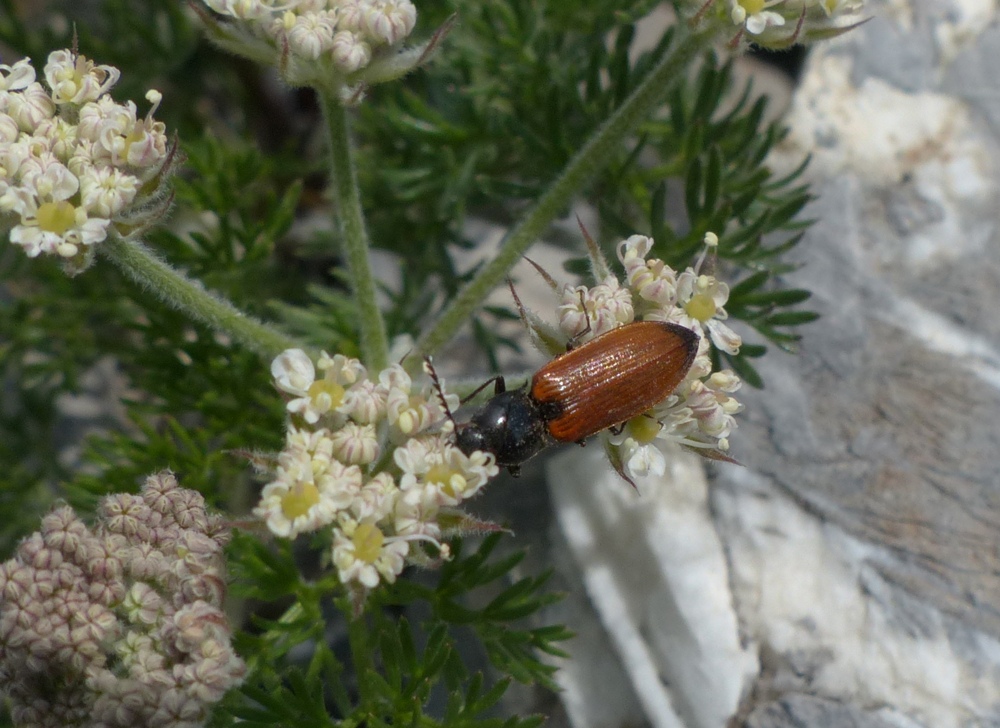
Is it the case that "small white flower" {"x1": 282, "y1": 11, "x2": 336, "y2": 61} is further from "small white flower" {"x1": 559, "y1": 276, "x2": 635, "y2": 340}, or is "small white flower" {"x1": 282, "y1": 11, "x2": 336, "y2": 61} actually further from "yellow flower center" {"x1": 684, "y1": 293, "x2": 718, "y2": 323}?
"yellow flower center" {"x1": 684, "y1": 293, "x2": 718, "y2": 323}

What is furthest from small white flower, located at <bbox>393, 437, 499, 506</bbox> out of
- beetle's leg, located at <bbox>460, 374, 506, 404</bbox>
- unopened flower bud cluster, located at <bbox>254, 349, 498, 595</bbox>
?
beetle's leg, located at <bbox>460, 374, 506, 404</bbox>

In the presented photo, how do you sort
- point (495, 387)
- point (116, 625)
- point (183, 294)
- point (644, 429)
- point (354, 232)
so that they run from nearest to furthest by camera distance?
1. point (116, 625)
2. point (644, 429)
3. point (183, 294)
4. point (495, 387)
5. point (354, 232)

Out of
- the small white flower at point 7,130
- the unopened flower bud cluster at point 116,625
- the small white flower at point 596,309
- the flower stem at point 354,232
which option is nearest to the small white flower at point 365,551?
the unopened flower bud cluster at point 116,625

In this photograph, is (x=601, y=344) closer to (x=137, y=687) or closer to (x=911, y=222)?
(x=137, y=687)

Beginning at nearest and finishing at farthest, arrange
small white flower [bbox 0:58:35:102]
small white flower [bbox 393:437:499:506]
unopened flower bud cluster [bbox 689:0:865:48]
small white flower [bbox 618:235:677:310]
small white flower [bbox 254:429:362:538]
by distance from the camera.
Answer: small white flower [bbox 254:429:362:538], small white flower [bbox 393:437:499:506], small white flower [bbox 0:58:35:102], small white flower [bbox 618:235:677:310], unopened flower bud cluster [bbox 689:0:865:48]

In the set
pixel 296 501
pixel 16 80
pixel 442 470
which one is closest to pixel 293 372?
pixel 296 501

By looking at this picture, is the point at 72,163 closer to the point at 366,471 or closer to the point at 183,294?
the point at 183,294

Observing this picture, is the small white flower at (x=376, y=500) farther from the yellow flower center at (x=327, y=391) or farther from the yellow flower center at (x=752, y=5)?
the yellow flower center at (x=752, y=5)
